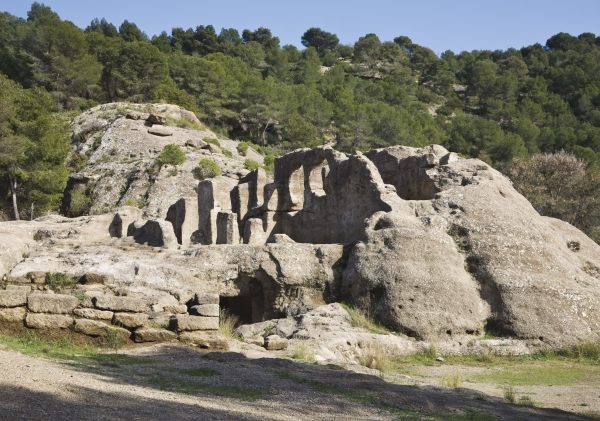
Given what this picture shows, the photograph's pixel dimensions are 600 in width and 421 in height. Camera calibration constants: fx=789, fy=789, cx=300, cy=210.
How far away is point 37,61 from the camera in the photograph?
234 feet

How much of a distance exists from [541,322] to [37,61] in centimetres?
6167

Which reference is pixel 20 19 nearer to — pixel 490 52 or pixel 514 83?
pixel 514 83

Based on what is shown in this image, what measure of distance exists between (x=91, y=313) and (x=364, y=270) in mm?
8007

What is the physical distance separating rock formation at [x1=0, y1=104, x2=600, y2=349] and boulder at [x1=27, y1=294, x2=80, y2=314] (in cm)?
2

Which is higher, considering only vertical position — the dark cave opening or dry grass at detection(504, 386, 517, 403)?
the dark cave opening

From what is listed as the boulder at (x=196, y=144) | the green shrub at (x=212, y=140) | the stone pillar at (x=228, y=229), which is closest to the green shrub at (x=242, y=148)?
the green shrub at (x=212, y=140)

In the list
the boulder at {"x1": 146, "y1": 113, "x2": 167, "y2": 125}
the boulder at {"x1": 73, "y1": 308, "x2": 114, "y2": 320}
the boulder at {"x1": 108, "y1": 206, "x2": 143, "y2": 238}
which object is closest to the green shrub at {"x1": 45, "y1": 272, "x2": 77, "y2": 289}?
the boulder at {"x1": 73, "y1": 308, "x2": 114, "y2": 320}

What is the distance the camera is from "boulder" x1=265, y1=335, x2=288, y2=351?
17219mm

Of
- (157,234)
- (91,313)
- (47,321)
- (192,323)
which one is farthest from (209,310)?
(157,234)

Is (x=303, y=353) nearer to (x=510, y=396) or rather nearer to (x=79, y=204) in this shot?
(x=510, y=396)

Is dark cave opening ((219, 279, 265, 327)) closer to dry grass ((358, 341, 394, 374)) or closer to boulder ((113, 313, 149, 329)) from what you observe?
dry grass ((358, 341, 394, 374))

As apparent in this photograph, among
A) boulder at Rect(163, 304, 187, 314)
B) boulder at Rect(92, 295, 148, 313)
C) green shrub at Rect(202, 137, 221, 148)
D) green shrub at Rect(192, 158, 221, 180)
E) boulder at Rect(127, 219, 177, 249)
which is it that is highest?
green shrub at Rect(202, 137, 221, 148)

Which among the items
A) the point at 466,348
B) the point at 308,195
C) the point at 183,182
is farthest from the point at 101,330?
the point at 183,182

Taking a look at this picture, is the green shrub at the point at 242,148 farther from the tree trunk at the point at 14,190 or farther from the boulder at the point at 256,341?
the boulder at the point at 256,341
